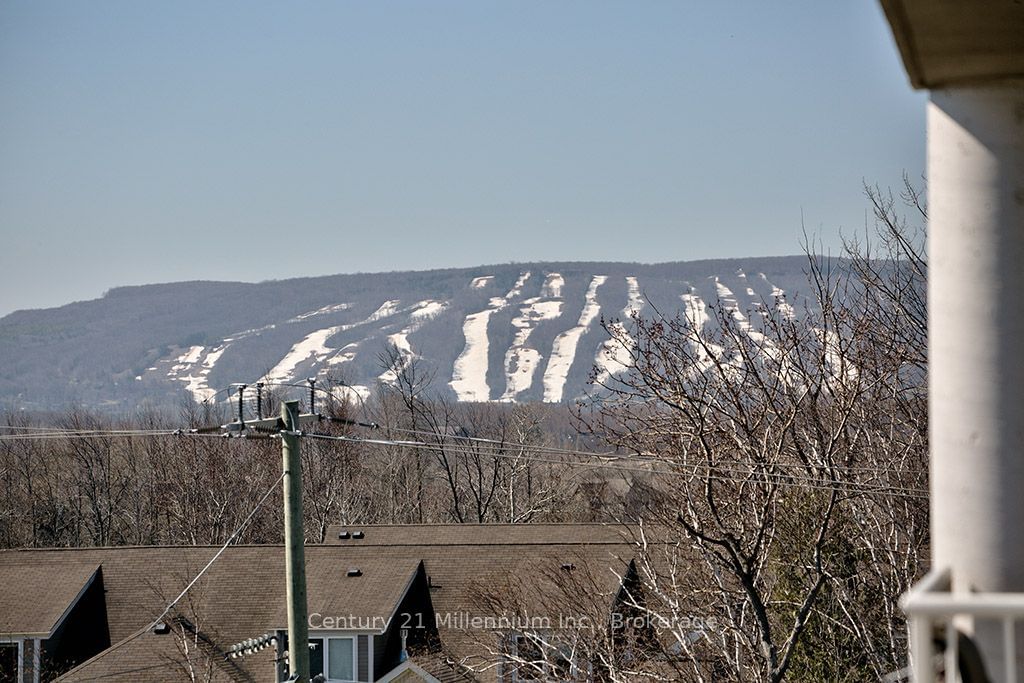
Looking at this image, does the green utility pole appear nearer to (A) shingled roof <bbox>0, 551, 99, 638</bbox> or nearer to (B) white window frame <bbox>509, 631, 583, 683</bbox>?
(B) white window frame <bbox>509, 631, 583, 683</bbox>

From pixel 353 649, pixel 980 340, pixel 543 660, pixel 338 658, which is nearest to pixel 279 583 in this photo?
pixel 338 658

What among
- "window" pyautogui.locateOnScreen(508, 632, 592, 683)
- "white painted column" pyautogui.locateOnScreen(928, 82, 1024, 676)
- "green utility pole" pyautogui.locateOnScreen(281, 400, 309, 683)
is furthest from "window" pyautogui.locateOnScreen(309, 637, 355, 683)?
"white painted column" pyautogui.locateOnScreen(928, 82, 1024, 676)

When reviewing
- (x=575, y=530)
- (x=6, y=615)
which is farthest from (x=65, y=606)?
(x=575, y=530)

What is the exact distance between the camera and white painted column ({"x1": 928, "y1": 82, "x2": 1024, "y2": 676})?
369 cm

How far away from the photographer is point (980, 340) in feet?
12.2

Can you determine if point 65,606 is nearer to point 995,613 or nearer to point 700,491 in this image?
point 700,491

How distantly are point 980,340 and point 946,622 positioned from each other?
85 cm

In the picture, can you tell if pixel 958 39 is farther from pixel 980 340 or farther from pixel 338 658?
pixel 338 658

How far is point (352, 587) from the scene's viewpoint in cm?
2802

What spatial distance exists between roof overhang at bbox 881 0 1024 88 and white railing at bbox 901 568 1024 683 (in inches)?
57.3

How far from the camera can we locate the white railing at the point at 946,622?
3182 millimetres

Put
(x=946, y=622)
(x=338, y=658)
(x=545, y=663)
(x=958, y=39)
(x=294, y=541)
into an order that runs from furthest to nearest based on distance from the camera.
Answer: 1. (x=338, y=658)
2. (x=545, y=663)
3. (x=294, y=541)
4. (x=958, y=39)
5. (x=946, y=622)

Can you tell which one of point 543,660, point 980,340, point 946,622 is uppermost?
point 980,340

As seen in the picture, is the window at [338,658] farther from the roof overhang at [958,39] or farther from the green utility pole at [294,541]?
the roof overhang at [958,39]
